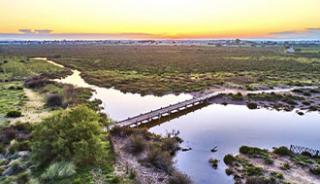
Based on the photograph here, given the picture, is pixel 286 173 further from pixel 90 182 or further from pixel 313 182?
pixel 90 182

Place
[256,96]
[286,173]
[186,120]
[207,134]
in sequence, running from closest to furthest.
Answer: [286,173], [207,134], [186,120], [256,96]

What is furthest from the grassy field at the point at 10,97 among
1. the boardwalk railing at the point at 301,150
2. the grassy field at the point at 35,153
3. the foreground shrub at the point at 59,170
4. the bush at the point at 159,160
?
the boardwalk railing at the point at 301,150

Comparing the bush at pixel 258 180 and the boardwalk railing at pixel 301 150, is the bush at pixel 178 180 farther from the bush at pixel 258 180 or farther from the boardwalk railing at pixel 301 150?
the boardwalk railing at pixel 301 150

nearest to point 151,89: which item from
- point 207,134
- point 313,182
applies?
point 207,134

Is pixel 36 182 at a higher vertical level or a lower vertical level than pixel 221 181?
higher

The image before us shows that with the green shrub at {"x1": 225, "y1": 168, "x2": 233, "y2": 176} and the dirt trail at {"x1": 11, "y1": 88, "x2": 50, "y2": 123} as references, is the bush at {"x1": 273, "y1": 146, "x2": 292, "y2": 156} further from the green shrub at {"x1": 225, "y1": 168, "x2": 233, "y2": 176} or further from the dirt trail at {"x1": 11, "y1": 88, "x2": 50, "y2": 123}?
the dirt trail at {"x1": 11, "y1": 88, "x2": 50, "y2": 123}

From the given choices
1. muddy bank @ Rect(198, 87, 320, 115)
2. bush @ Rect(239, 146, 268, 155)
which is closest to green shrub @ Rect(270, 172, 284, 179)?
bush @ Rect(239, 146, 268, 155)
